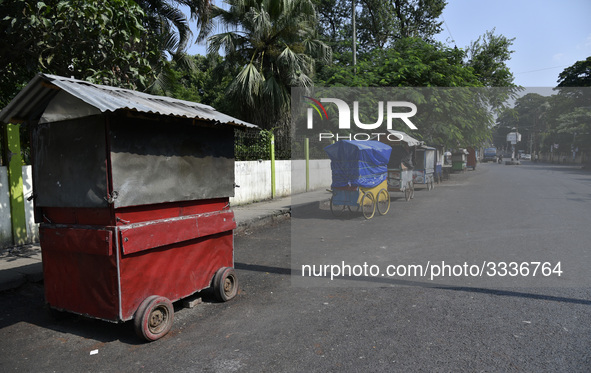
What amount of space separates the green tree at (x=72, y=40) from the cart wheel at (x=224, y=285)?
3.59 metres

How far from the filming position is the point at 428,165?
1869 cm

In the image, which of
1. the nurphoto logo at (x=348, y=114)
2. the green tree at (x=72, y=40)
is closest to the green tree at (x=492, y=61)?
the nurphoto logo at (x=348, y=114)

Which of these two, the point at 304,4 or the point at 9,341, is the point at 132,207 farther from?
the point at 304,4

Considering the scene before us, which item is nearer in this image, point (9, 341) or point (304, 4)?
point (9, 341)

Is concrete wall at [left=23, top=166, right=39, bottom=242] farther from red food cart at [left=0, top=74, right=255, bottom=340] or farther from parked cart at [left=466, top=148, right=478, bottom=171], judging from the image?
parked cart at [left=466, top=148, right=478, bottom=171]

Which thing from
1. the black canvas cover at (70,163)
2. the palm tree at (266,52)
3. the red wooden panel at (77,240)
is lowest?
the red wooden panel at (77,240)

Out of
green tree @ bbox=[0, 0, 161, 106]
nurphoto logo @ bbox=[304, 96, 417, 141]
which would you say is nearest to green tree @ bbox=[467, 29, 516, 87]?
nurphoto logo @ bbox=[304, 96, 417, 141]

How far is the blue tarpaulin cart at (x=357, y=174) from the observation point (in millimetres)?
10695

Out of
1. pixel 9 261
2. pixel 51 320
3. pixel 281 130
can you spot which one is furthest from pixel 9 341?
pixel 281 130

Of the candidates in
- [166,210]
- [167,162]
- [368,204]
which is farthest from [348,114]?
[166,210]

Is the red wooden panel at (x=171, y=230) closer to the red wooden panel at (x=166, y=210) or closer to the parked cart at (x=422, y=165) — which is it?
the red wooden panel at (x=166, y=210)

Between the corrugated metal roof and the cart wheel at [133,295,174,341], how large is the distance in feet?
5.80

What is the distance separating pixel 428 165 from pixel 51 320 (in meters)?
16.9

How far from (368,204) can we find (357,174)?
Answer: 912 millimetres
